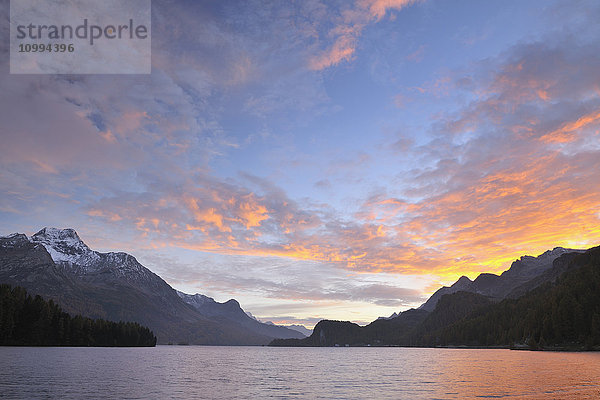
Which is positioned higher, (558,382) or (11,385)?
(11,385)

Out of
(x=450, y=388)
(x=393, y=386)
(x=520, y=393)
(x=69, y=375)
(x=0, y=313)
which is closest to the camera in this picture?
(x=520, y=393)

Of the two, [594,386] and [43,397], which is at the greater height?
[43,397]

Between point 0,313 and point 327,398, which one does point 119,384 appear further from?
point 0,313

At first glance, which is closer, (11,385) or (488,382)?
(11,385)

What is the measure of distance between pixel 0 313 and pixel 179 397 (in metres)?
190

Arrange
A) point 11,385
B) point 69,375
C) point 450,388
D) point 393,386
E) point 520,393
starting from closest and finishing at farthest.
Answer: point 520,393
point 11,385
point 450,388
point 393,386
point 69,375

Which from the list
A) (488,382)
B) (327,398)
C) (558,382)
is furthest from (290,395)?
(558,382)

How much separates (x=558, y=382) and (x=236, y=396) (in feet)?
187

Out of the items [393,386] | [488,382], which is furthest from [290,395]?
[488,382]

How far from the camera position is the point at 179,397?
6178 centimetres

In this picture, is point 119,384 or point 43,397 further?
point 119,384

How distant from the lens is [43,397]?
55.4 metres

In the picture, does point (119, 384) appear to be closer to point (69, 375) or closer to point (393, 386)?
point (69, 375)

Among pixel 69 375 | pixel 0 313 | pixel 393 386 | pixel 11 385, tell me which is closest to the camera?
pixel 11 385
